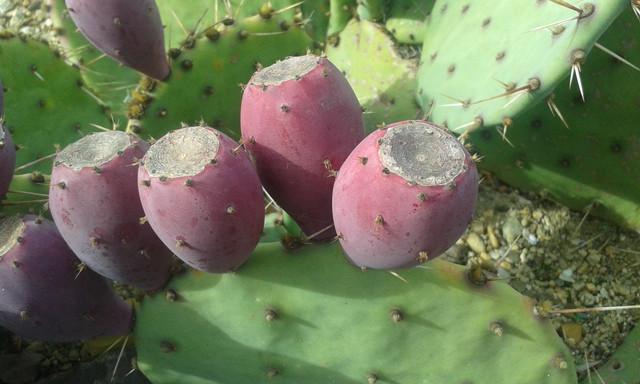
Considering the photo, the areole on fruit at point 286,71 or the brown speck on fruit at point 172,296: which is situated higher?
the areole on fruit at point 286,71

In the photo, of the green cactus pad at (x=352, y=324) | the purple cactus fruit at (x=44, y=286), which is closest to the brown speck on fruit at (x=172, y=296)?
the green cactus pad at (x=352, y=324)

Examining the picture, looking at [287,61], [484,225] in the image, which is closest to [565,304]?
[484,225]

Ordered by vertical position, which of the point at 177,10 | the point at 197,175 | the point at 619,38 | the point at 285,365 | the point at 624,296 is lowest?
the point at 624,296

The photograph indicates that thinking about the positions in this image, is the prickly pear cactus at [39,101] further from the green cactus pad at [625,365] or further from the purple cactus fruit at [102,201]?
the green cactus pad at [625,365]

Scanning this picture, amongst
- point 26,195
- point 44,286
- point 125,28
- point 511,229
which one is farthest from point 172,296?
point 511,229

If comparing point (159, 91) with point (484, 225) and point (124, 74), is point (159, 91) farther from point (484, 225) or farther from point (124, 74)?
point (484, 225)

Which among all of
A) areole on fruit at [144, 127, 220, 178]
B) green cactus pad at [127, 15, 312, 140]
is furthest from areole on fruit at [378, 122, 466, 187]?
green cactus pad at [127, 15, 312, 140]

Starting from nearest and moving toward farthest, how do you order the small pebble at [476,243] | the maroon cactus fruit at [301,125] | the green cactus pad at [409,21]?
the maroon cactus fruit at [301,125]
the small pebble at [476,243]
the green cactus pad at [409,21]
